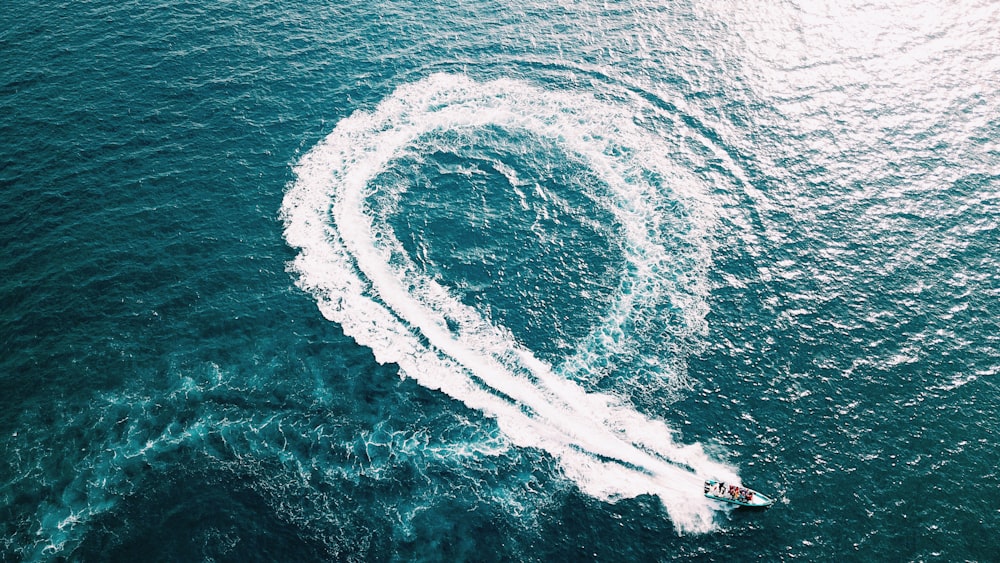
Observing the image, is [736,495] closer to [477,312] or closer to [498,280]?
[477,312]

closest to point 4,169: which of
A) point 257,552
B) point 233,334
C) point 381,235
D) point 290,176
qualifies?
point 290,176

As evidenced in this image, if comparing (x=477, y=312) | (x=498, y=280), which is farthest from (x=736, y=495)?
(x=498, y=280)

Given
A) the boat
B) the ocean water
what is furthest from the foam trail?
the boat

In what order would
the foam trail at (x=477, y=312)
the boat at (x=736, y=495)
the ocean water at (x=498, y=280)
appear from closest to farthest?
1. the boat at (x=736, y=495)
2. the ocean water at (x=498, y=280)
3. the foam trail at (x=477, y=312)

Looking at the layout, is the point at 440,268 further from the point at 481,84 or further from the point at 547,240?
the point at 481,84

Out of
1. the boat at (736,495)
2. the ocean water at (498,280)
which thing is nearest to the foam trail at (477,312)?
the ocean water at (498,280)

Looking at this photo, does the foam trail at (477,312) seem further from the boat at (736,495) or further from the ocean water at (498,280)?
the boat at (736,495)
